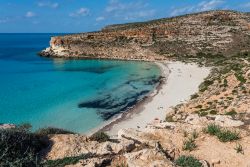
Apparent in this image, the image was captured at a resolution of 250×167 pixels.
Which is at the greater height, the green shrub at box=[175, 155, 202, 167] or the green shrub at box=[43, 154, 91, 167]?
the green shrub at box=[43, 154, 91, 167]

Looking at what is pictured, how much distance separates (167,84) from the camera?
185 feet

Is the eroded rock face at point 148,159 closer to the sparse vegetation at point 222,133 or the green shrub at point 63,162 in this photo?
the green shrub at point 63,162

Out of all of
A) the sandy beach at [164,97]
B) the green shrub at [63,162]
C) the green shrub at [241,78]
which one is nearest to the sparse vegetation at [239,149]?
the green shrub at [63,162]

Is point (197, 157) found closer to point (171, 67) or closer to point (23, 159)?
point (23, 159)

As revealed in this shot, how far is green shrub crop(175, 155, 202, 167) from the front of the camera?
35.8 ft

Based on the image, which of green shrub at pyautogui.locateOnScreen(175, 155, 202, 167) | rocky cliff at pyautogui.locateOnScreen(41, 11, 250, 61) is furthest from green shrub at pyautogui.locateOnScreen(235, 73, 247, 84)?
rocky cliff at pyautogui.locateOnScreen(41, 11, 250, 61)

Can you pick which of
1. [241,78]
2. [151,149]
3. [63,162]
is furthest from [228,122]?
[241,78]

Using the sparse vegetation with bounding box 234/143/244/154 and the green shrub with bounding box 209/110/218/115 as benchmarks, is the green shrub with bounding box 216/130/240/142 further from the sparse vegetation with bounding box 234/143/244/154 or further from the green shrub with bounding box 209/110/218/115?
the green shrub with bounding box 209/110/218/115

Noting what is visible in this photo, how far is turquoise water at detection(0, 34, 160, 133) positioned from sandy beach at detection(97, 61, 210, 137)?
2.09 meters

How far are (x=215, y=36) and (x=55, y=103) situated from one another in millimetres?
72047

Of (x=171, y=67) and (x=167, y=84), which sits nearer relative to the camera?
(x=167, y=84)

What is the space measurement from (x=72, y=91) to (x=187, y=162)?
4418 cm

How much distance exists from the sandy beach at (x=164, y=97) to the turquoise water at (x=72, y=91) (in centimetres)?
209

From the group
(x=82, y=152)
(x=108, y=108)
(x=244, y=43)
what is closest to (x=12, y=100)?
(x=108, y=108)
